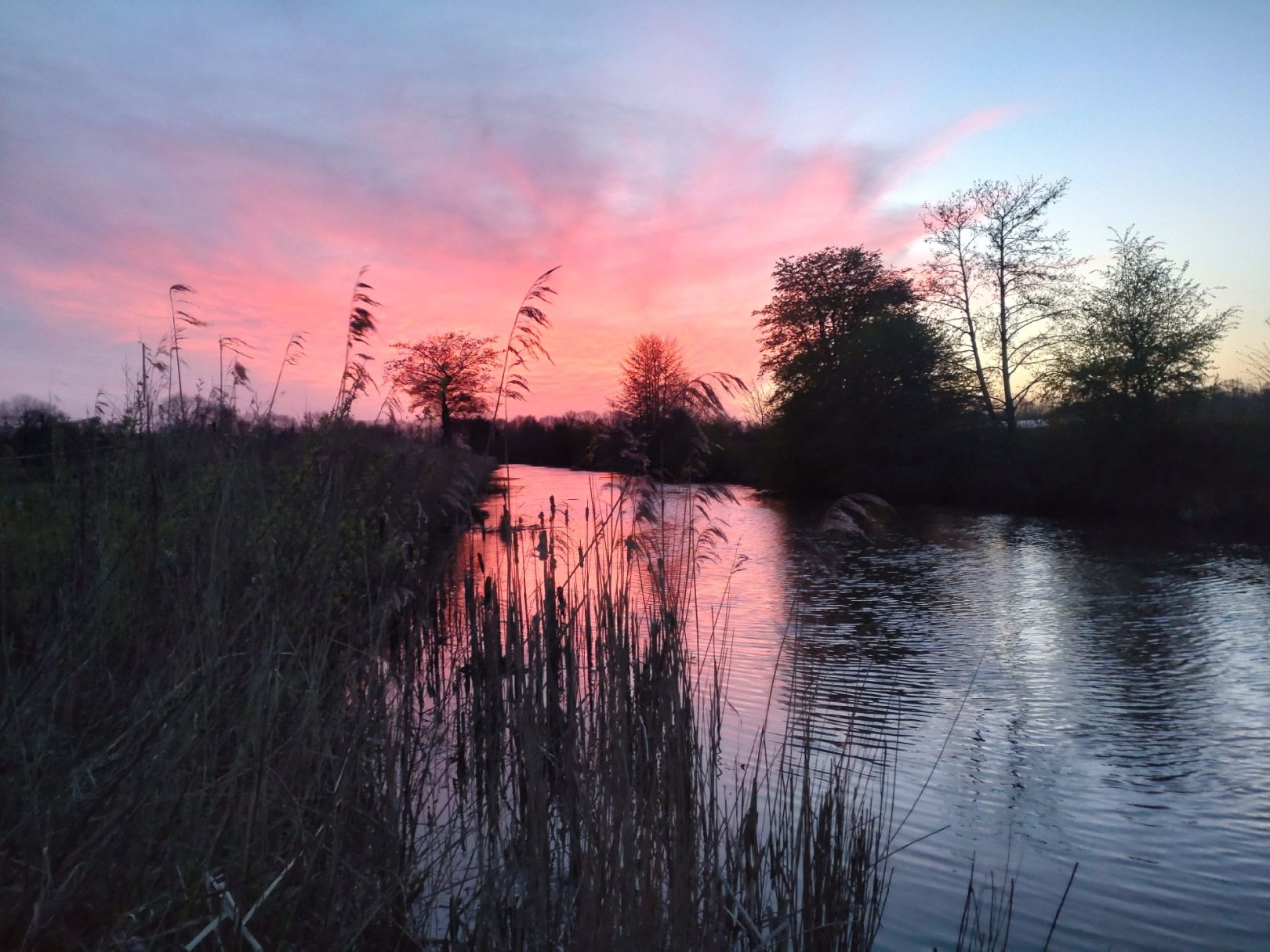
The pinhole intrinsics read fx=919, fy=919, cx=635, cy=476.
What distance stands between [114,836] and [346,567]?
3.03m

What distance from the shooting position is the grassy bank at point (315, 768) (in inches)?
79.1

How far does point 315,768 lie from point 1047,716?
5786 millimetres

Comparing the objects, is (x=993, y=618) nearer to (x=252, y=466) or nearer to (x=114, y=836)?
(x=252, y=466)

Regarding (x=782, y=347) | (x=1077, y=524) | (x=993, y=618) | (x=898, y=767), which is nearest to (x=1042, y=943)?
(x=898, y=767)

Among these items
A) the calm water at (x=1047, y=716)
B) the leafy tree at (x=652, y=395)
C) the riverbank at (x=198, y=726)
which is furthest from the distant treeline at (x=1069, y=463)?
the riverbank at (x=198, y=726)

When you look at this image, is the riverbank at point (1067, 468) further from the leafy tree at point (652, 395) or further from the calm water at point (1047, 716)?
the leafy tree at point (652, 395)

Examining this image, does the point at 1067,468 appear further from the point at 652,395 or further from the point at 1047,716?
the point at 652,395

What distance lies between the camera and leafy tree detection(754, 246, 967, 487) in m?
26.3

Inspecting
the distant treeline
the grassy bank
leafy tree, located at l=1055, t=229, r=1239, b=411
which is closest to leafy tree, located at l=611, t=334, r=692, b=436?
the grassy bank

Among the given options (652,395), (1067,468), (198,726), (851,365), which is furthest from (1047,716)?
(851,365)

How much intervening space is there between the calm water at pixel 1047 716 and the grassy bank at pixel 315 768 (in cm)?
58

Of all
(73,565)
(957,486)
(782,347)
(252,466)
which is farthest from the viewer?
(782,347)

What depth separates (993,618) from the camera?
10.6 meters

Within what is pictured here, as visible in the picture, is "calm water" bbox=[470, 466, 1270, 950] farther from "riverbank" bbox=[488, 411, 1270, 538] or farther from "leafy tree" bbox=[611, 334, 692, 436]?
"riverbank" bbox=[488, 411, 1270, 538]
